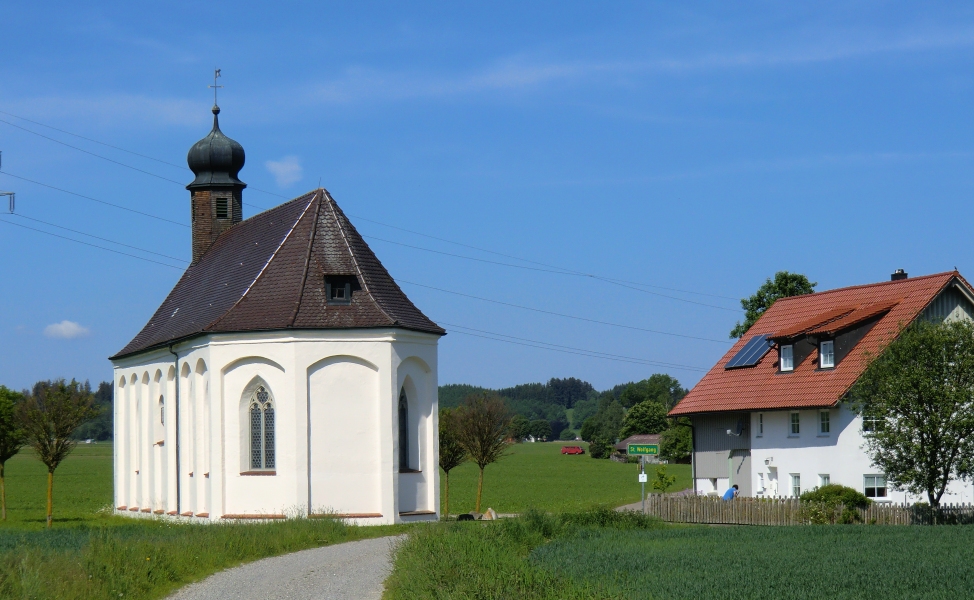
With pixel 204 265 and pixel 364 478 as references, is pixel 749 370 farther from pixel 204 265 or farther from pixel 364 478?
pixel 204 265

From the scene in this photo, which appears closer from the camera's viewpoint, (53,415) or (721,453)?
(53,415)

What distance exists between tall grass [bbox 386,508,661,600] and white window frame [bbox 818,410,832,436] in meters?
14.0

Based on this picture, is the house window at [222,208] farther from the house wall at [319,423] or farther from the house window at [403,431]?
the house window at [403,431]

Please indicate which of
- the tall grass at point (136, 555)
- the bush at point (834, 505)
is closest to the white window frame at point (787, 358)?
the bush at point (834, 505)

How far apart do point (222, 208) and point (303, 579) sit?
25114 mm

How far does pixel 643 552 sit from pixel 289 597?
5457mm

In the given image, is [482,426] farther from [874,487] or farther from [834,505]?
[874,487]

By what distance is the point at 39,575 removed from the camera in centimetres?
1535

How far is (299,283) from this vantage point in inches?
1229

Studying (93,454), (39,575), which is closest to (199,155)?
(39,575)

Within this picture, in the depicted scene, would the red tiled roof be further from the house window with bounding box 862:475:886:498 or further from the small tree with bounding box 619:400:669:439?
the small tree with bounding box 619:400:669:439

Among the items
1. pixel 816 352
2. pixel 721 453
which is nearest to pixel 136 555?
pixel 816 352

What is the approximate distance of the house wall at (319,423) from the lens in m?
29.8

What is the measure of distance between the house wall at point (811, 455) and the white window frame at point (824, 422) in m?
0.07
